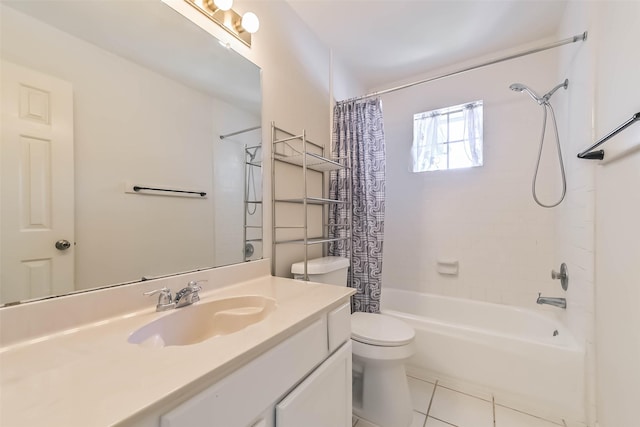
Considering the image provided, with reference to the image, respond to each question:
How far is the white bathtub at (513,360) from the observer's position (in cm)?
136

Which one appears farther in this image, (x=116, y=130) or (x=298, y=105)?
(x=298, y=105)

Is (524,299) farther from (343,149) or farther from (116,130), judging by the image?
(116,130)

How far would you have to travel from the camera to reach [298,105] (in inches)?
66.8

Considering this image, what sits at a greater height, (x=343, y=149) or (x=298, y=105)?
(x=298, y=105)

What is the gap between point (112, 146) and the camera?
848 mm

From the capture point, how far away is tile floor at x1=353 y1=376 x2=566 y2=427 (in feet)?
4.52

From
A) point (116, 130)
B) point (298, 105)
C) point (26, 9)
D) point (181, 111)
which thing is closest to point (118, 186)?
point (116, 130)

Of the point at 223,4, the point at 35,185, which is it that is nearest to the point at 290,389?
the point at 35,185

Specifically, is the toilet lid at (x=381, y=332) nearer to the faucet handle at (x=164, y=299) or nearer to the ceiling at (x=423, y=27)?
the faucet handle at (x=164, y=299)

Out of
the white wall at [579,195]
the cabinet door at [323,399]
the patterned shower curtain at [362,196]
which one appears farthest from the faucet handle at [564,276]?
the cabinet door at [323,399]

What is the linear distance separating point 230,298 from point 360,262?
43.6 inches

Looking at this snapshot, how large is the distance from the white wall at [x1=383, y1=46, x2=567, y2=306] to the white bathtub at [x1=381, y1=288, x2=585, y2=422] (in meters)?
0.34

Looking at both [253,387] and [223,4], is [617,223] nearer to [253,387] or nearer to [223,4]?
[253,387]

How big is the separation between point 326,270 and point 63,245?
117 centimetres
